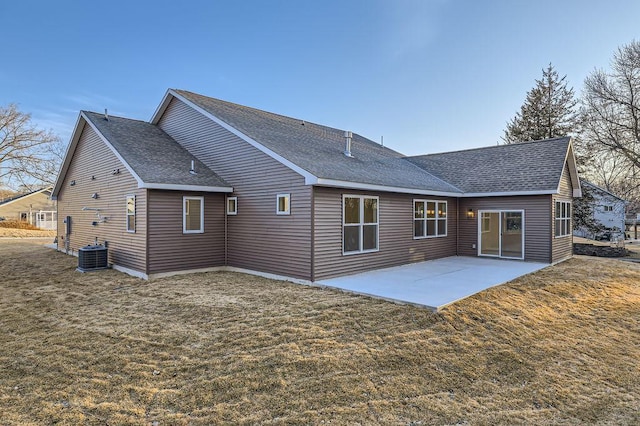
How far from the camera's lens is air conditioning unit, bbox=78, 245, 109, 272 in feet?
33.3

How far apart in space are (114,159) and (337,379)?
9.86 meters

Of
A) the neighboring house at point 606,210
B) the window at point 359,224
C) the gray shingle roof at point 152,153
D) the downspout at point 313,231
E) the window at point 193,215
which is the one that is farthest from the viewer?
the neighboring house at point 606,210

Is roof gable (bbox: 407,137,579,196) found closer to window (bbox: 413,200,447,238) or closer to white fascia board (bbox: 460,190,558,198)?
white fascia board (bbox: 460,190,558,198)

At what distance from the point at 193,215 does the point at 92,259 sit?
3.34m

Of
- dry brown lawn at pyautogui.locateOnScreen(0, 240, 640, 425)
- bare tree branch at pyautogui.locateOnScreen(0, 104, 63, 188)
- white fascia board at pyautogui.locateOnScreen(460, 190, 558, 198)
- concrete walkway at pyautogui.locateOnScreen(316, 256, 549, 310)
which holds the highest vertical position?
bare tree branch at pyautogui.locateOnScreen(0, 104, 63, 188)

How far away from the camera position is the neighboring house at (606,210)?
67.1ft

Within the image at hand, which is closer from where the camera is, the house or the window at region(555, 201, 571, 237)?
the house

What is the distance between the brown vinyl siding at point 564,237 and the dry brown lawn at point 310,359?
4569mm

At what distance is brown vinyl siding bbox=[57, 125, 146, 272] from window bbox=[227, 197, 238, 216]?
7.59 ft

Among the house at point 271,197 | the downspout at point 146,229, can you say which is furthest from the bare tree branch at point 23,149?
the downspout at point 146,229

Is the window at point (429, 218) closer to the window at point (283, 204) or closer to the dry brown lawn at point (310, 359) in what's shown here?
the dry brown lawn at point (310, 359)

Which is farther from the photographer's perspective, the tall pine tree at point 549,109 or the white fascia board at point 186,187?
the tall pine tree at point 549,109

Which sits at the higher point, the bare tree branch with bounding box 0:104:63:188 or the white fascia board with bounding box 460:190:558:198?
the bare tree branch with bounding box 0:104:63:188

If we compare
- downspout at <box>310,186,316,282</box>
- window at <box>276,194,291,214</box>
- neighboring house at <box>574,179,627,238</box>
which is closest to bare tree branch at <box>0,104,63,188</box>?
window at <box>276,194,291,214</box>
